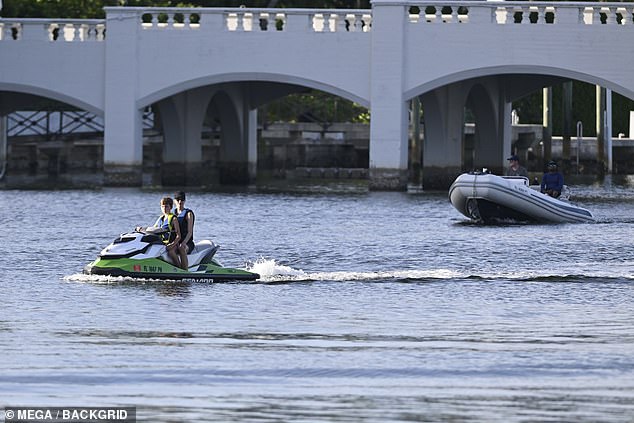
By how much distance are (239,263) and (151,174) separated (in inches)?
1756

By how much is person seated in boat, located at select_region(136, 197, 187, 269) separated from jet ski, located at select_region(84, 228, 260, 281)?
7cm

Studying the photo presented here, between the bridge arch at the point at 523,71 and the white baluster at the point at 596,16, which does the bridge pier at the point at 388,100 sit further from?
the white baluster at the point at 596,16

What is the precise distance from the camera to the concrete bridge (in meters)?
50.7

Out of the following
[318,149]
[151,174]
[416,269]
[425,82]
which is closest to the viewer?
[416,269]

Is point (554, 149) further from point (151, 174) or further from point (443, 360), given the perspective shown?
point (443, 360)

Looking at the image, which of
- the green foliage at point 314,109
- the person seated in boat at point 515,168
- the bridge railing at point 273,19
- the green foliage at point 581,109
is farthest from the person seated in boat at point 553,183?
the green foliage at point 314,109

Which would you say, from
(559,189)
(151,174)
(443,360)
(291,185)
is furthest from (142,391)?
(151,174)

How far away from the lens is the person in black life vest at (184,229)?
24781mm

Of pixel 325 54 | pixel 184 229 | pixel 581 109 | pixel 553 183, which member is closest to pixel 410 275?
pixel 184 229

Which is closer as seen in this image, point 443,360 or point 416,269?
point 443,360

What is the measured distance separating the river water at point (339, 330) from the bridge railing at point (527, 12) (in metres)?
15.7

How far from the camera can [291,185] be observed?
63.8m

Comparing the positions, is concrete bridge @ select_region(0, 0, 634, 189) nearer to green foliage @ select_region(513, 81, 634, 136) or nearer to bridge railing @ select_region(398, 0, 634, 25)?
bridge railing @ select_region(398, 0, 634, 25)

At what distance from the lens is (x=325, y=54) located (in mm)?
51906
